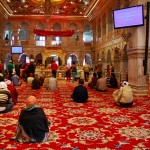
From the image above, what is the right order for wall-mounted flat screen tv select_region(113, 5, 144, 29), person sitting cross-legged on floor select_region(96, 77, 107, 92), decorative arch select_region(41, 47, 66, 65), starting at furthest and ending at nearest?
decorative arch select_region(41, 47, 66, 65) → person sitting cross-legged on floor select_region(96, 77, 107, 92) → wall-mounted flat screen tv select_region(113, 5, 144, 29)

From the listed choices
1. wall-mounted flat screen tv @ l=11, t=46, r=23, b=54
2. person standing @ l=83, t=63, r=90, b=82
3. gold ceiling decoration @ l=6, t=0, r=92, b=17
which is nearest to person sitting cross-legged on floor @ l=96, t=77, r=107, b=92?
person standing @ l=83, t=63, r=90, b=82

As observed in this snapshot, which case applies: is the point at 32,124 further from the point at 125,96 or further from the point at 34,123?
the point at 125,96

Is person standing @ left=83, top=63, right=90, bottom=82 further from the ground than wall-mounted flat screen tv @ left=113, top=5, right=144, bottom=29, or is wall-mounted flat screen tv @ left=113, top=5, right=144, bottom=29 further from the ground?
wall-mounted flat screen tv @ left=113, top=5, right=144, bottom=29

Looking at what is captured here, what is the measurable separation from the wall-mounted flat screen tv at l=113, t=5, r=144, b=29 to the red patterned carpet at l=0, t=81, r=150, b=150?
2937 millimetres

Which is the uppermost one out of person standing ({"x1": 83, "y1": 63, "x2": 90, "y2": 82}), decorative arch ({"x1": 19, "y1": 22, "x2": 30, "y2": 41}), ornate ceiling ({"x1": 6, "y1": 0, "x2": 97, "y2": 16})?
ornate ceiling ({"x1": 6, "y1": 0, "x2": 97, "y2": 16})

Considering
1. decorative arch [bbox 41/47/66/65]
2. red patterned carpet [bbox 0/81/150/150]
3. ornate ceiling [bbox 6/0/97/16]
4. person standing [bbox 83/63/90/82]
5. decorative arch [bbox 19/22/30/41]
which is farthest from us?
decorative arch [bbox 19/22/30/41]

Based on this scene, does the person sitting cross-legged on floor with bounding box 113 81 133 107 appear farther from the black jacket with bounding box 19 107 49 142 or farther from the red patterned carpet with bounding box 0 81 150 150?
the black jacket with bounding box 19 107 49 142

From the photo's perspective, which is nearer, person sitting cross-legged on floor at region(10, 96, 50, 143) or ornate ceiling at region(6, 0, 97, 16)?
person sitting cross-legged on floor at region(10, 96, 50, 143)

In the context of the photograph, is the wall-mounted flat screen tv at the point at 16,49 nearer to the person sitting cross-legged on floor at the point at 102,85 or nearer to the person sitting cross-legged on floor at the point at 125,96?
the person sitting cross-legged on floor at the point at 102,85

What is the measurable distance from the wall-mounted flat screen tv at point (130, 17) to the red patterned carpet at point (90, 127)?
116 inches

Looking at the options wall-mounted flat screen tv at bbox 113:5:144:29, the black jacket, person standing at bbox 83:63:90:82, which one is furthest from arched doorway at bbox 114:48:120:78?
the black jacket

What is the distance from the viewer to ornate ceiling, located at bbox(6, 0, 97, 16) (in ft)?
56.2

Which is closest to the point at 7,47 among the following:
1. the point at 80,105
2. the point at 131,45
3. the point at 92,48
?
the point at 92,48

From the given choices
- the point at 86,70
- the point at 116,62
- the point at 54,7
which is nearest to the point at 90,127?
the point at 86,70
